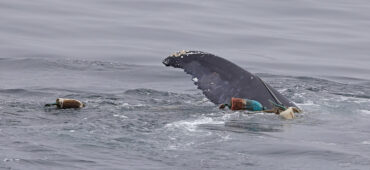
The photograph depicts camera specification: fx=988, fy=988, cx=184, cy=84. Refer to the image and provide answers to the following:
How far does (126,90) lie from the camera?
14.2 metres

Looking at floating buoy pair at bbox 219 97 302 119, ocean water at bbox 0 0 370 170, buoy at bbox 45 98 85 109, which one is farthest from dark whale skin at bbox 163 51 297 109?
buoy at bbox 45 98 85 109

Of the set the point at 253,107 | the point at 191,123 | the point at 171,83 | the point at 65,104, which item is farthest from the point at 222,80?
the point at 171,83

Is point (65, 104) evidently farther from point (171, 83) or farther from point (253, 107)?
point (171, 83)

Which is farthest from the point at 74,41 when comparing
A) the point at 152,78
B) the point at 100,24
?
the point at 152,78

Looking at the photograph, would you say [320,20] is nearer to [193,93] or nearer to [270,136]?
[193,93]

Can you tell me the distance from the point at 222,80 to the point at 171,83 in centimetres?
417

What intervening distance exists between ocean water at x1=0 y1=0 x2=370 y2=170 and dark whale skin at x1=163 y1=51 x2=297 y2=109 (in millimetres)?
237

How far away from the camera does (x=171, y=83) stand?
51.7 feet

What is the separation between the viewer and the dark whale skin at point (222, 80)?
11.6 metres

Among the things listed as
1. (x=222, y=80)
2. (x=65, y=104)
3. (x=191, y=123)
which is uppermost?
(x=222, y=80)

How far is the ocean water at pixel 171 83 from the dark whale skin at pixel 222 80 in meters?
0.24

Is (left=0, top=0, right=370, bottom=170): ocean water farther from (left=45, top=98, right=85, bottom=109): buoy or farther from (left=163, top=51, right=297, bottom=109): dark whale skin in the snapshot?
(left=163, top=51, right=297, bottom=109): dark whale skin

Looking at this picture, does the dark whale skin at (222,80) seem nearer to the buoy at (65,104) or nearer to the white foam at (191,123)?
the white foam at (191,123)

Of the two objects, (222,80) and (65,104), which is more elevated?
(222,80)
